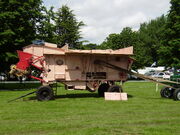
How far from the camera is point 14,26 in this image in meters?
23.1

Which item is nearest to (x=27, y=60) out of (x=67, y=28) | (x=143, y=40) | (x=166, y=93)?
(x=166, y=93)

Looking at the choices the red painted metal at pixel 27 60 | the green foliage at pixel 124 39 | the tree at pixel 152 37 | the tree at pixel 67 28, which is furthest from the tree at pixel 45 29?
the tree at pixel 152 37

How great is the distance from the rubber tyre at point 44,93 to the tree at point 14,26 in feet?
29.8

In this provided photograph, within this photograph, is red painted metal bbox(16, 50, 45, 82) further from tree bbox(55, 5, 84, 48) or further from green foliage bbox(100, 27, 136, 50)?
green foliage bbox(100, 27, 136, 50)

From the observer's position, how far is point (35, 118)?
27.6 feet

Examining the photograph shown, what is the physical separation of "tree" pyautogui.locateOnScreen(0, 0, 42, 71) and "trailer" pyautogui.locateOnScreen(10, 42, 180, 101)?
319 inches

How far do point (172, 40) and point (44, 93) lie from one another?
76.2 ft

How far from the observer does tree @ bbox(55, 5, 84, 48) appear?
155 feet

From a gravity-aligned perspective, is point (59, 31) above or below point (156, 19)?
below

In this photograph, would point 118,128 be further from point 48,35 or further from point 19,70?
point 48,35

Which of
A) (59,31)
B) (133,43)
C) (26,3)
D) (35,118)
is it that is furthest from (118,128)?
(133,43)

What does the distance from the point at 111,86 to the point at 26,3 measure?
1463cm

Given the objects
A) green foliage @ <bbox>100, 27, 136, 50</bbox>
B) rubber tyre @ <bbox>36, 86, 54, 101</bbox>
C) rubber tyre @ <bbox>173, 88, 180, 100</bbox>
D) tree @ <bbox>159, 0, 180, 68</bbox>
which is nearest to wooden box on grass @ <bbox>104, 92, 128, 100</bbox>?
rubber tyre @ <bbox>173, 88, 180, 100</bbox>

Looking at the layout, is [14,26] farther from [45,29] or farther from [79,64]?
[79,64]
